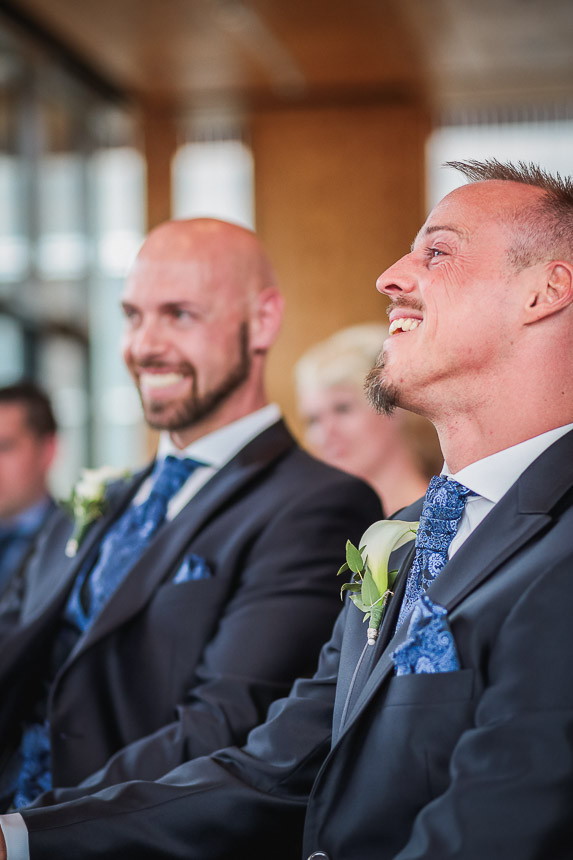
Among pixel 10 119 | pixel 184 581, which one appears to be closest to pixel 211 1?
pixel 10 119

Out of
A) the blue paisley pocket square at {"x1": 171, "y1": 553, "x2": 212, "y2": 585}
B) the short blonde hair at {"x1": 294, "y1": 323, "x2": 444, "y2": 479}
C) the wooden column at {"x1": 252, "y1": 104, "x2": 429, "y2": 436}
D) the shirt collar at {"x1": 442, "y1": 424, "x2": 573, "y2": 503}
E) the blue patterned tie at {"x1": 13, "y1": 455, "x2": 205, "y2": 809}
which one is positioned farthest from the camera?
the wooden column at {"x1": 252, "y1": 104, "x2": 429, "y2": 436}

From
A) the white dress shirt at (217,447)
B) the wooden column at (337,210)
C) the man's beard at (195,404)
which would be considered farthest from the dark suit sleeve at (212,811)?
the wooden column at (337,210)

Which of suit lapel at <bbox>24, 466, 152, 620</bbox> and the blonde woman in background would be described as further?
the blonde woman in background

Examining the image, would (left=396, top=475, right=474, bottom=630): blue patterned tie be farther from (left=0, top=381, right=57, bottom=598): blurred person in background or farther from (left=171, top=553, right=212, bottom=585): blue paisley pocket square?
(left=0, top=381, right=57, bottom=598): blurred person in background

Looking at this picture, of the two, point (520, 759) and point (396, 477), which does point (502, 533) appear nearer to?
point (520, 759)

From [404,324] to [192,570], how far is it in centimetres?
84

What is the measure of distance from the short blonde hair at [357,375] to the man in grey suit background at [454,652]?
266 centimetres

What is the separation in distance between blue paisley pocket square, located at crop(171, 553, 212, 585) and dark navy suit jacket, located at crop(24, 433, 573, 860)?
516mm

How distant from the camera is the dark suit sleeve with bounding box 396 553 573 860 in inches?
52.0

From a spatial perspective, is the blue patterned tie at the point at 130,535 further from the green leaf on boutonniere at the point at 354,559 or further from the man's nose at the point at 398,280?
the man's nose at the point at 398,280

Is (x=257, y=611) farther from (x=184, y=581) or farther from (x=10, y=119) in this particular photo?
(x=10, y=119)

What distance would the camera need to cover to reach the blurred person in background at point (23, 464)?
15.1 feet

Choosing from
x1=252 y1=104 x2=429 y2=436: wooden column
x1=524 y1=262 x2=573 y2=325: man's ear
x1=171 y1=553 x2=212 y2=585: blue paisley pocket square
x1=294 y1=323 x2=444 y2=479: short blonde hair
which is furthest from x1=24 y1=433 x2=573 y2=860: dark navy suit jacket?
x1=252 y1=104 x2=429 y2=436: wooden column

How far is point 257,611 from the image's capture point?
2271mm
